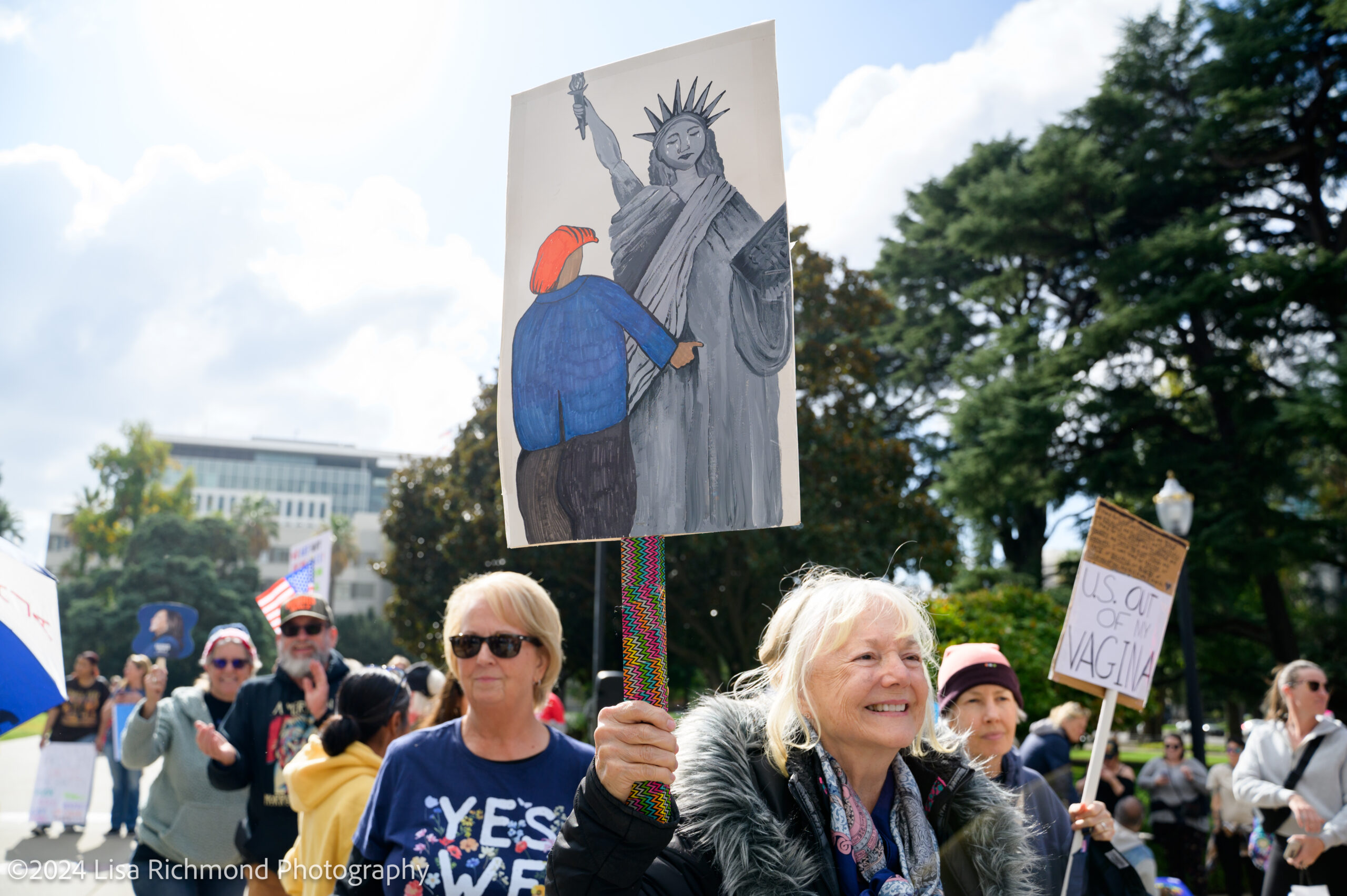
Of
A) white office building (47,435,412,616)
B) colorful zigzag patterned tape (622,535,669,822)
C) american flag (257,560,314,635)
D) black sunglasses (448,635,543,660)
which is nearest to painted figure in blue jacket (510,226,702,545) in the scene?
colorful zigzag patterned tape (622,535,669,822)

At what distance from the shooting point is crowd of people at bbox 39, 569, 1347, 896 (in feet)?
5.70

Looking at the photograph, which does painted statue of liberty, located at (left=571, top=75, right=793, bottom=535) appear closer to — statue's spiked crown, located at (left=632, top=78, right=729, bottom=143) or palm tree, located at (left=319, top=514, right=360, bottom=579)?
statue's spiked crown, located at (left=632, top=78, right=729, bottom=143)

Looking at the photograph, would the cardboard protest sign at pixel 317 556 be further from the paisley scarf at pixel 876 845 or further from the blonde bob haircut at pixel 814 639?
the paisley scarf at pixel 876 845

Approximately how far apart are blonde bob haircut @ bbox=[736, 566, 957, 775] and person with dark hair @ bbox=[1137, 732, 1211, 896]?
8.21 metres

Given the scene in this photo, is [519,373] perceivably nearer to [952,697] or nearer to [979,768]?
[979,768]

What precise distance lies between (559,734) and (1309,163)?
23290mm

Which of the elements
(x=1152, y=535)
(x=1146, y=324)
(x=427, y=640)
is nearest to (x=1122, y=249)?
(x=1146, y=324)

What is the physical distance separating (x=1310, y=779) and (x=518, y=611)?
4694 mm

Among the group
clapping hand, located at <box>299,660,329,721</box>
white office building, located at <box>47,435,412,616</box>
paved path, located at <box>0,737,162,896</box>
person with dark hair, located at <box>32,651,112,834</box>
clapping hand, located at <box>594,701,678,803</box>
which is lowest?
paved path, located at <box>0,737,162,896</box>

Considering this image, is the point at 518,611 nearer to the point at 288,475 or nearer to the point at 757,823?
the point at 757,823

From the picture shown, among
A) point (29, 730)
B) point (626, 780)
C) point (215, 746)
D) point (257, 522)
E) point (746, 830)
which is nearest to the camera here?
point (626, 780)

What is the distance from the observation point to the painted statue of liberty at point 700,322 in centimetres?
173

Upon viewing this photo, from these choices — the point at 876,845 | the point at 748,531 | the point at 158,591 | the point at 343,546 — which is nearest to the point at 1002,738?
the point at 876,845

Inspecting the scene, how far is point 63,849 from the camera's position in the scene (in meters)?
9.02
